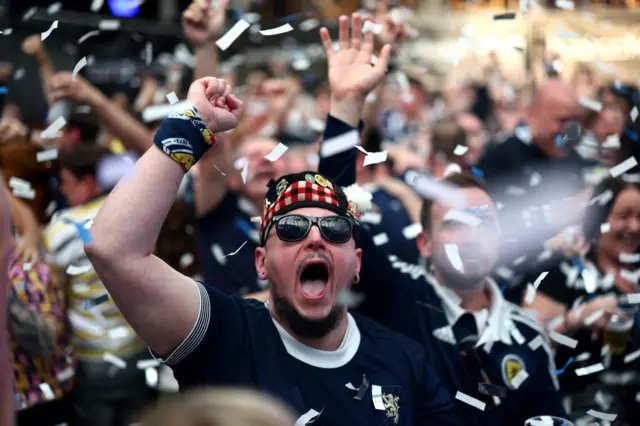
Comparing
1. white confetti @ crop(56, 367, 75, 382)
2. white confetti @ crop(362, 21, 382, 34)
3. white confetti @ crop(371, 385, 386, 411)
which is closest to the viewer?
white confetti @ crop(371, 385, 386, 411)

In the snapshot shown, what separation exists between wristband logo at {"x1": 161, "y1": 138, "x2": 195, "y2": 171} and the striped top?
2075 mm

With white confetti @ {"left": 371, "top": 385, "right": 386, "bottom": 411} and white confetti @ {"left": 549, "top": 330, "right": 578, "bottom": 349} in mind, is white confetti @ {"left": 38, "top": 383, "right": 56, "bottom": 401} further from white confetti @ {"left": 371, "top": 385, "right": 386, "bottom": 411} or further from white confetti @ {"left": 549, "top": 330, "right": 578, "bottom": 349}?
white confetti @ {"left": 549, "top": 330, "right": 578, "bottom": 349}

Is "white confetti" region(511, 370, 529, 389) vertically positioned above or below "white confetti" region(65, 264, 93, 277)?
above

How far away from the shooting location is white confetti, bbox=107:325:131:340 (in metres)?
4.78

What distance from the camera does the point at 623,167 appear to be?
18.0ft

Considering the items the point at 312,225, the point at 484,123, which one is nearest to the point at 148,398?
the point at 312,225

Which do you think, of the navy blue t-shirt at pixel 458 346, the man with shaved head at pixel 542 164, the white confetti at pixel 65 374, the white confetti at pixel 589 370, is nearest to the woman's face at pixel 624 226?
the man with shaved head at pixel 542 164

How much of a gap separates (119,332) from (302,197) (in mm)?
1958

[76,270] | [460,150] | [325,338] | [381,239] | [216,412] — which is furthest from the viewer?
[460,150]

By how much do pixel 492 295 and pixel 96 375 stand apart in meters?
2.10

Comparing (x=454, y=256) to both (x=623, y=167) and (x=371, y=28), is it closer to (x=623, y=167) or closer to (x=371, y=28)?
(x=371, y=28)

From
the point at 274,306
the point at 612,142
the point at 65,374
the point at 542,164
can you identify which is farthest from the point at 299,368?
the point at 612,142

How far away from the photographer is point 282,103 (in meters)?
7.46

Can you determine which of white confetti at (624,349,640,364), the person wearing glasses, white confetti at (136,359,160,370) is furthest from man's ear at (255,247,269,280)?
A: white confetti at (624,349,640,364)
